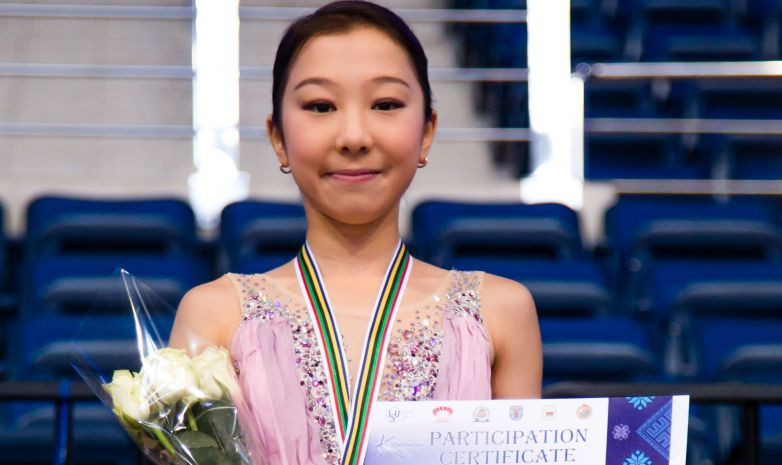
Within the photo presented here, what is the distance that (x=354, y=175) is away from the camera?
153cm

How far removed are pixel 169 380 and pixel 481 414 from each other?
32 cm

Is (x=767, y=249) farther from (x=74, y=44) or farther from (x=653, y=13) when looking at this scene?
(x=74, y=44)

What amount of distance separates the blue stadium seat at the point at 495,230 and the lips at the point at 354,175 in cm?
203

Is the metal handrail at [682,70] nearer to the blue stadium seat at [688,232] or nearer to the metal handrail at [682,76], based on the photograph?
the metal handrail at [682,76]

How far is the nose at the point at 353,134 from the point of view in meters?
1.50

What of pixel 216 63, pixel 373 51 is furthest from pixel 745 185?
pixel 373 51

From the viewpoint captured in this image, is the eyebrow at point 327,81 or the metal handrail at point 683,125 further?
the metal handrail at point 683,125

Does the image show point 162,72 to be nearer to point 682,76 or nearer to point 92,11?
point 92,11

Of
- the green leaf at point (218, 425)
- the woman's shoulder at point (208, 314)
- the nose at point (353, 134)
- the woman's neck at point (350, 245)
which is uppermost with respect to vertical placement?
the nose at point (353, 134)

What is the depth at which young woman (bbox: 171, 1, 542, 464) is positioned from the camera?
4.99 feet

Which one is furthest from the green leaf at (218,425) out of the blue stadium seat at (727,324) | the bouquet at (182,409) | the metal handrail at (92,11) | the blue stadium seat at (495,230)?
the metal handrail at (92,11)

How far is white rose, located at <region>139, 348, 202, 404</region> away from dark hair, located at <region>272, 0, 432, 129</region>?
14.8 inches

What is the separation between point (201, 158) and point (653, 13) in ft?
6.98

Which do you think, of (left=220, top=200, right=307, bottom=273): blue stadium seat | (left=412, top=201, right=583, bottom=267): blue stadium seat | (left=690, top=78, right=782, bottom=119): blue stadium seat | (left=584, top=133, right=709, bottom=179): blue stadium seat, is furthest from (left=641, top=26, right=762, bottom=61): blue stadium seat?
(left=220, top=200, right=307, bottom=273): blue stadium seat
